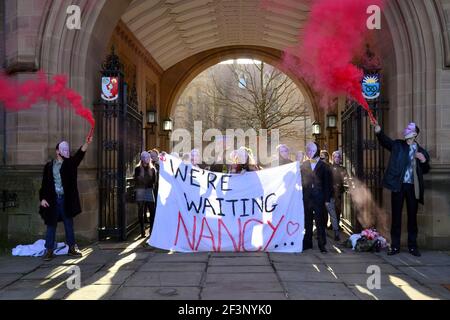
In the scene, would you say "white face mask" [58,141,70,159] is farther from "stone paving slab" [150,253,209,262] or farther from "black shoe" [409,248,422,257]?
"black shoe" [409,248,422,257]

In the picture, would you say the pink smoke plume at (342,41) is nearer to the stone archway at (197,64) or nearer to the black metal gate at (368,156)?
the black metal gate at (368,156)

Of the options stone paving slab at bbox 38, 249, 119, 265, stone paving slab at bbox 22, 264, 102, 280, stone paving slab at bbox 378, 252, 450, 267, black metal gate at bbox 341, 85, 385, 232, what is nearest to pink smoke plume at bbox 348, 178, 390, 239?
black metal gate at bbox 341, 85, 385, 232

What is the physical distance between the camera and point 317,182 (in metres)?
8.23

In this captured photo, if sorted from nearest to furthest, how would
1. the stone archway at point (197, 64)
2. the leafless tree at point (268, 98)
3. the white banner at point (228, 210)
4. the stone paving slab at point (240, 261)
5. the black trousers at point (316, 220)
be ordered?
the stone paving slab at point (240, 261) → the white banner at point (228, 210) → the black trousers at point (316, 220) → the stone archway at point (197, 64) → the leafless tree at point (268, 98)

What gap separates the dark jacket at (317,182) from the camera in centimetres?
821

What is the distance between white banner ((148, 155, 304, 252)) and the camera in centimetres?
802

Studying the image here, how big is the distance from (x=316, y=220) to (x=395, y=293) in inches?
111

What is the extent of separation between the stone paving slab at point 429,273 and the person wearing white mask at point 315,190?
1.68 meters

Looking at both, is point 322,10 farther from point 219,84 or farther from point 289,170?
point 219,84

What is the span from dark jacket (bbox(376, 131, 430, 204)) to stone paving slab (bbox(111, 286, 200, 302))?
12.6 feet

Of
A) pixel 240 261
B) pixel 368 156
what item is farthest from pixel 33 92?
pixel 368 156

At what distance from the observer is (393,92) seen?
29.0 ft

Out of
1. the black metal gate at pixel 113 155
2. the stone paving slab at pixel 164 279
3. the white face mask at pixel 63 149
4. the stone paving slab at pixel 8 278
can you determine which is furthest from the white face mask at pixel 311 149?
the stone paving slab at pixel 8 278

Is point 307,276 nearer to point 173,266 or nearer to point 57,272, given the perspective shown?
point 173,266
